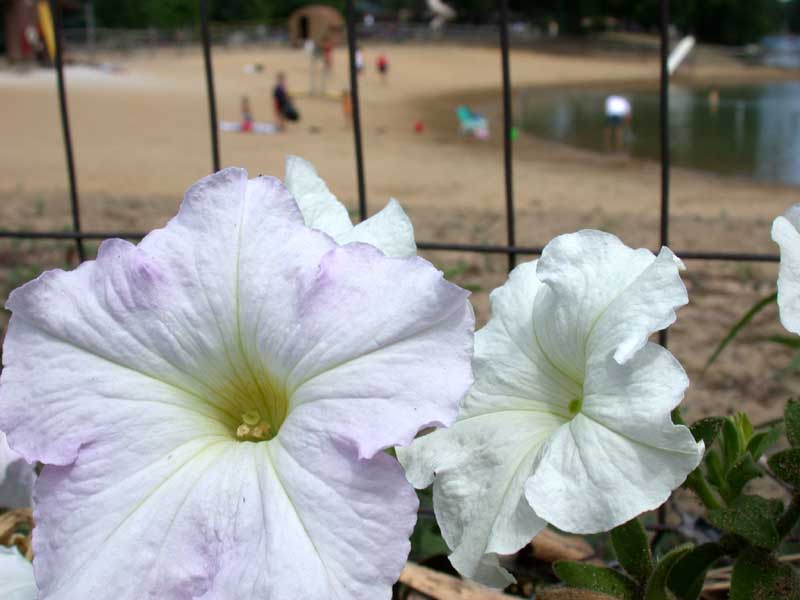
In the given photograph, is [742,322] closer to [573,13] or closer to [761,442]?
[761,442]

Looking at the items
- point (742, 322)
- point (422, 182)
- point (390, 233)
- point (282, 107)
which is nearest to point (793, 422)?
point (390, 233)

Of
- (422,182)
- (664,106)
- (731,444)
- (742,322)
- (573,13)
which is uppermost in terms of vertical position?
(573,13)

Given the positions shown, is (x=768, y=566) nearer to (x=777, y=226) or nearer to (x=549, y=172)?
(x=777, y=226)

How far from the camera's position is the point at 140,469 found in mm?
627

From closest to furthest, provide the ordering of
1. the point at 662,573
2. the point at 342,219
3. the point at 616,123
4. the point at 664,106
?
the point at 662,573
the point at 342,219
the point at 664,106
the point at 616,123

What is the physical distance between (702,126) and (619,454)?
23846 millimetres

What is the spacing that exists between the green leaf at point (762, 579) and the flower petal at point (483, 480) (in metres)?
0.19

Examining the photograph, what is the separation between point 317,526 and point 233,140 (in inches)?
746

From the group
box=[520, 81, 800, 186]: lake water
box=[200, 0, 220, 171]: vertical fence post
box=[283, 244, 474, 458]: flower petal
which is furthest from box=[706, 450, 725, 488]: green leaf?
box=[520, 81, 800, 186]: lake water

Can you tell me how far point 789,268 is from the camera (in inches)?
24.4

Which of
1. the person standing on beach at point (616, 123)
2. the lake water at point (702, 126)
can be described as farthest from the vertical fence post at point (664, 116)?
the person standing on beach at point (616, 123)

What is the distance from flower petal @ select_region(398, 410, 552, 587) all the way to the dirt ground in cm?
68

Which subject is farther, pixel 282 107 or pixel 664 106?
pixel 282 107

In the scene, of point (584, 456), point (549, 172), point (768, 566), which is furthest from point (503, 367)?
point (549, 172)
